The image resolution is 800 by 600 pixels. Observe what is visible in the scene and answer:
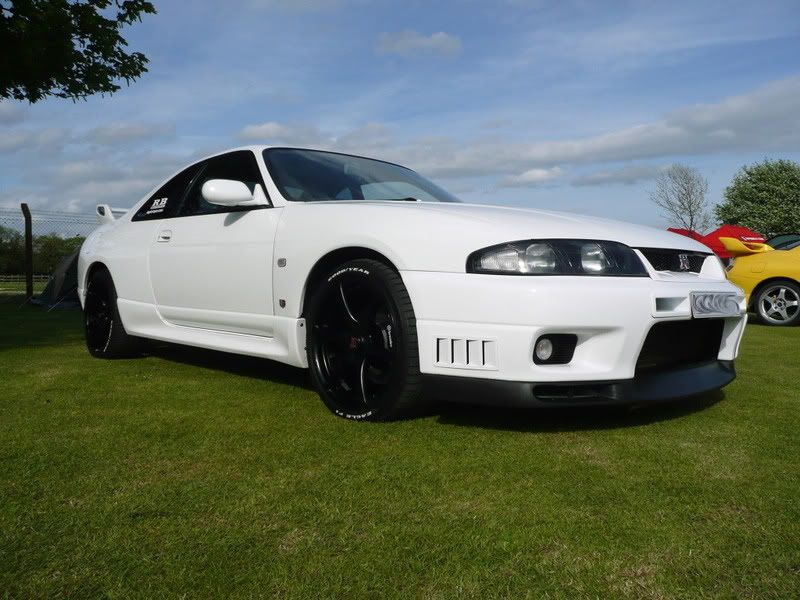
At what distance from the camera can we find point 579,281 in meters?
2.77

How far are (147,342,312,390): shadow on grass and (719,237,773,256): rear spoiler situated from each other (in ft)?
21.0

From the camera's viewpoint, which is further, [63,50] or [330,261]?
[63,50]

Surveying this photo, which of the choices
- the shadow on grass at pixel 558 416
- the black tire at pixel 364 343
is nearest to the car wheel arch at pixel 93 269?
the black tire at pixel 364 343

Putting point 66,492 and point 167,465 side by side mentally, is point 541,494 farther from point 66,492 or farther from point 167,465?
point 66,492

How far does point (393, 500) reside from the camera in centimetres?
214

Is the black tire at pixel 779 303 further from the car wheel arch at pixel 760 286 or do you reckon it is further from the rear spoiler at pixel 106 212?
the rear spoiler at pixel 106 212

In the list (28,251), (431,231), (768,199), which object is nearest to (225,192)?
(431,231)

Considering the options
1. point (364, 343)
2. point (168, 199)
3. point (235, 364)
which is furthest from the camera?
point (235, 364)

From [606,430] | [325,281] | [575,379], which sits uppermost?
[325,281]

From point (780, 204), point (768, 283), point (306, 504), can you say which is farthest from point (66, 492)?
point (780, 204)

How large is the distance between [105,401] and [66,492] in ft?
4.78

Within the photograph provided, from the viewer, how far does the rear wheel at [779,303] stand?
8.61 metres

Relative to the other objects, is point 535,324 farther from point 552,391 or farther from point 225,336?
point 225,336

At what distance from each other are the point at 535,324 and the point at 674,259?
0.90m
